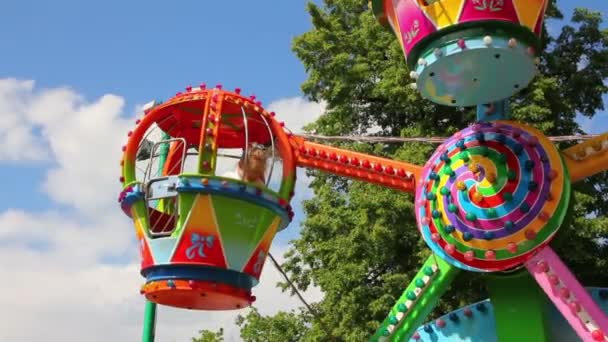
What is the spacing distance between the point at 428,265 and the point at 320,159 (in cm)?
141

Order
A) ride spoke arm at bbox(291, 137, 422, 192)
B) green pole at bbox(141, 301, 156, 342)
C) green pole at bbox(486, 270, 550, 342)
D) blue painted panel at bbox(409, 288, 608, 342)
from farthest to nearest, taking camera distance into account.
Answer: green pole at bbox(141, 301, 156, 342)
ride spoke arm at bbox(291, 137, 422, 192)
blue painted panel at bbox(409, 288, 608, 342)
green pole at bbox(486, 270, 550, 342)

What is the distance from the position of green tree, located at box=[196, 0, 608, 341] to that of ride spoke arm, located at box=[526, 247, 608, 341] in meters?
4.87

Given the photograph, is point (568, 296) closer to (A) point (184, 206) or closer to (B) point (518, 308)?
(B) point (518, 308)

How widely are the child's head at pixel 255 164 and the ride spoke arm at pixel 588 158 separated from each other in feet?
8.43

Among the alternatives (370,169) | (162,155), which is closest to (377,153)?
(370,169)

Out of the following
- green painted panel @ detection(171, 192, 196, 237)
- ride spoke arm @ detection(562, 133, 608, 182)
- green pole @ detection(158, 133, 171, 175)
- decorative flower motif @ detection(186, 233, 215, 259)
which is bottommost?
ride spoke arm @ detection(562, 133, 608, 182)

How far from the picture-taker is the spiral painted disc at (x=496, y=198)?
6.08m

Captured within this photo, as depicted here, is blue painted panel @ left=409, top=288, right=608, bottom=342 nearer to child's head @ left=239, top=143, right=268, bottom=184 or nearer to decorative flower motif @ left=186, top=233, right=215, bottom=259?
child's head @ left=239, top=143, right=268, bottom=184

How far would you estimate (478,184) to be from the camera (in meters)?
6.33

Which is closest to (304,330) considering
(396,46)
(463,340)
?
(396,46)

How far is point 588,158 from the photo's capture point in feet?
20.7

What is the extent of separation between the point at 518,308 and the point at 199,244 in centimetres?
278

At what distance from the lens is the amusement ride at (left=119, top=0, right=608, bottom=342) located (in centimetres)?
581

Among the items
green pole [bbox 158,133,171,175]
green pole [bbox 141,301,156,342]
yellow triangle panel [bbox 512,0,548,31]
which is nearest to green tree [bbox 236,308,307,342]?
green pole [bbox 141,301,156,342]
